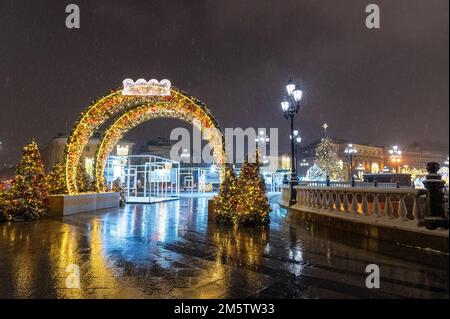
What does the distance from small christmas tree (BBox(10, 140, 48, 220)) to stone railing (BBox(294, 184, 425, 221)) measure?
1062 cm

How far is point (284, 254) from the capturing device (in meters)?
6.84

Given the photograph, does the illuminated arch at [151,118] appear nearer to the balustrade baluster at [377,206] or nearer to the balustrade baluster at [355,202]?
the balustrade baluster at [355,202]

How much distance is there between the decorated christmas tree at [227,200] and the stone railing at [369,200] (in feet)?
9.80

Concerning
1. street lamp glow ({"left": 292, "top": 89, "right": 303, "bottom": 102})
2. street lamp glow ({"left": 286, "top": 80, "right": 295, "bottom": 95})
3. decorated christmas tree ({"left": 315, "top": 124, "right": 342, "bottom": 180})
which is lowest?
decorated christmas tree ({"left": 315, "top": 124, "right": 342, "bottom": 180})

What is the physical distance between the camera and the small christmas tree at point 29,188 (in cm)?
1281

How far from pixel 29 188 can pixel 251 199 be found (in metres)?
8.91

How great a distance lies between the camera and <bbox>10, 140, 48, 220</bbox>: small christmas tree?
1281 centimetres

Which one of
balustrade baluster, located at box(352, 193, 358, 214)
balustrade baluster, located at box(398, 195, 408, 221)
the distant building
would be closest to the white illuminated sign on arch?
balustrade baluster, located at box(352, 193, 358, 214)

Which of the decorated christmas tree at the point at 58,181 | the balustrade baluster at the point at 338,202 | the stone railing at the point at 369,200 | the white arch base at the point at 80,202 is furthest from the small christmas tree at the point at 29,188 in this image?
the balustrade baluster at the point at 338,202

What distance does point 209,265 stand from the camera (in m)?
5.95

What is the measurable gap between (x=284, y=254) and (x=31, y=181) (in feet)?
36.4

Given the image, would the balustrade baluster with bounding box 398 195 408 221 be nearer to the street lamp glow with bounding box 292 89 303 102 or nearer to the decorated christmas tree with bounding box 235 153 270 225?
the decorated christmas tree with bounding box 235 153 270 225
